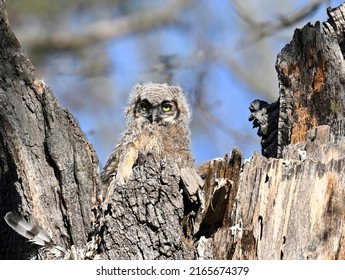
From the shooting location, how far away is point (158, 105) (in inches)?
Result: 257

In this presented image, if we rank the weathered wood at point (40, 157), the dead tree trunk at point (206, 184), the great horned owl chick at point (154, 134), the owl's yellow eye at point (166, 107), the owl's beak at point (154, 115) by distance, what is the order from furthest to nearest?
1. the owl's yellow eye at point (166, 107)
2. the owl's beak at point (154, 115)
3. the weathered wood at point (40, 157)
4. the great horned owl chick at point (154, 134)
5. the dead tree trunk at point (206, 184)

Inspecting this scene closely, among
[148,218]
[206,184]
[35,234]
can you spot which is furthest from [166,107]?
[148,218]

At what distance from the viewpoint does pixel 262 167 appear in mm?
3799

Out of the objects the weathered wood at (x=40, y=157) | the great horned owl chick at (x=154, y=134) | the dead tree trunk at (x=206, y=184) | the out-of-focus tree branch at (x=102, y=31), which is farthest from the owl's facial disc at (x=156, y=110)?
the weathered wood at (x=40, y=157)

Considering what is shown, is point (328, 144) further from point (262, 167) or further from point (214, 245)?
point (214, 245)

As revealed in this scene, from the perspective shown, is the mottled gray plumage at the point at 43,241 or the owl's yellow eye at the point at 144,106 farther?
the owl's yellow eye at the point at 144,106

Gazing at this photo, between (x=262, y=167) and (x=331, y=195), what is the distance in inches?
13.7

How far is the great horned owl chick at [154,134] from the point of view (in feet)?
12.5

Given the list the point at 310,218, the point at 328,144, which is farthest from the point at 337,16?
the point at 310,218

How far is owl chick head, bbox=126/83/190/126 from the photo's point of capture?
643 centimetres

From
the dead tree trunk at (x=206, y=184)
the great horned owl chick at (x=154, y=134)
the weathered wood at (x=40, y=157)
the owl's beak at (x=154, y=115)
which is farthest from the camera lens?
the owl's beak at (x=154, y=115)

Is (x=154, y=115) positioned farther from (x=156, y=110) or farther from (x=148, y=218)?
(x=148, y=218)

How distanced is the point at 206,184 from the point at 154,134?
38cm

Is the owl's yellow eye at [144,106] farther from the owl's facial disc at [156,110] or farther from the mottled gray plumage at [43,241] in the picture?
the mottled gray plumage at [43,241]
